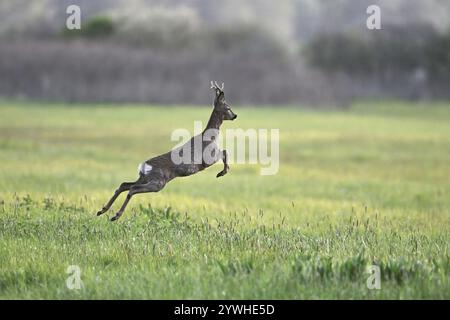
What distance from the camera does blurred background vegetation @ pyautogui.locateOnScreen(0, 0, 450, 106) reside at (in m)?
71.2

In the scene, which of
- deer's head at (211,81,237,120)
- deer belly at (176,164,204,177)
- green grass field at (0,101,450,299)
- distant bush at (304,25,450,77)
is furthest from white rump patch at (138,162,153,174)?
distant bush at (304,25,450,77)

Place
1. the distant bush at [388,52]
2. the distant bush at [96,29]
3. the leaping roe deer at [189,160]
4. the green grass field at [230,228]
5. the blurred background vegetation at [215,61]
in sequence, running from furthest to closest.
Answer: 1. the distant bush at [96,29]
2. the distant bush at [388,52]
3. the blurred background vegetation at [215,61]
4. the leaping roe deer at [189,160]
5. the green grass field at [230,228]

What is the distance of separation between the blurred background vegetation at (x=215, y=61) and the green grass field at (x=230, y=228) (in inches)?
1556

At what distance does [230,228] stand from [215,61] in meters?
67.0

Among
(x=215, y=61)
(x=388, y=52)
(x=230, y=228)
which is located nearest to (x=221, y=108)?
(x=230, y=228)

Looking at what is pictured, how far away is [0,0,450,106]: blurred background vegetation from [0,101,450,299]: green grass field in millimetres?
39521

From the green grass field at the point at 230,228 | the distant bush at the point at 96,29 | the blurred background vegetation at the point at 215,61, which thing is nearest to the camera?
the green grass field at the point at 230,228

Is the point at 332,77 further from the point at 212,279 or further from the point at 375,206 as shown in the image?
the point at 212,279

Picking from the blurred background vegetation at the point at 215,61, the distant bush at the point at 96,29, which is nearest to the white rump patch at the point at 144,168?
the blurred background vegetation at the point at 215,61

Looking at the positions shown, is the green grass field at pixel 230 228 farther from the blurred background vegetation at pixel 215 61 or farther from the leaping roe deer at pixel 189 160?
the blurred background vegetation at pixel 215 61

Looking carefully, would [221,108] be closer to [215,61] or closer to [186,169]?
[186,169]

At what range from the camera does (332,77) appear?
275 ft

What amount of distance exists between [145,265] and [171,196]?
27.6 ft

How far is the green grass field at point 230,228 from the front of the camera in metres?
8.05
